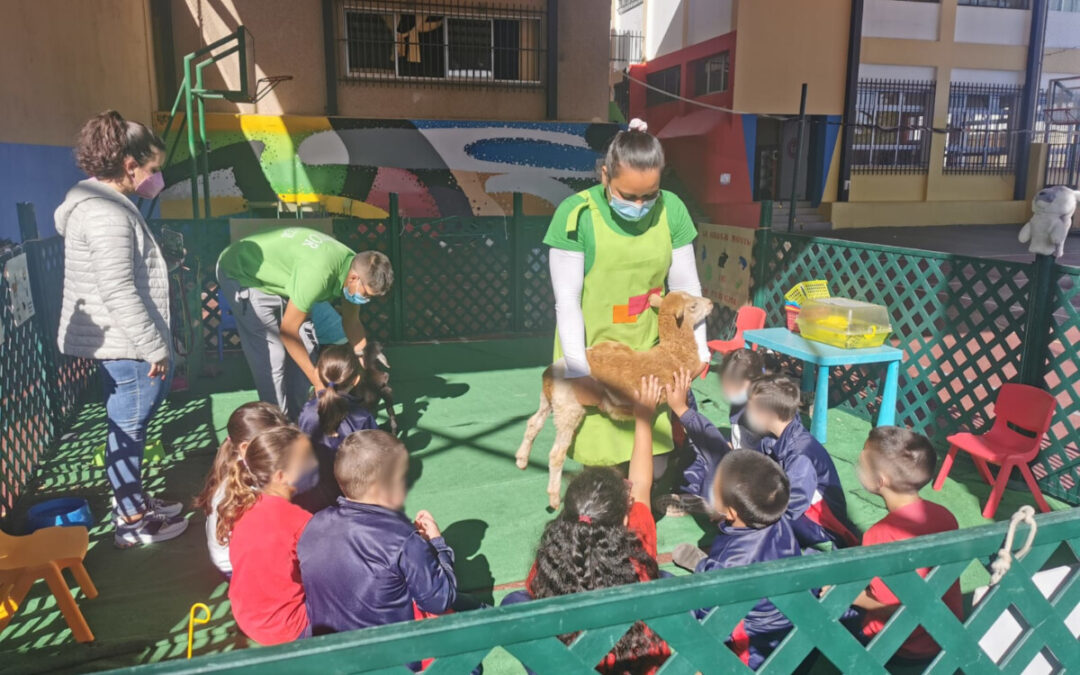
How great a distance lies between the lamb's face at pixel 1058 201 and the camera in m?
4.08

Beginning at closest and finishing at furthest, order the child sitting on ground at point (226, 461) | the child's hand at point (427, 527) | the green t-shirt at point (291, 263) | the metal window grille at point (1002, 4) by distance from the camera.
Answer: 1. the child sitting on ground at point (226, 461)
2. the child's hand at point (427, 527)
3. the green t-shirt at point (291, 263)
4. the metal window grille at point (1002, 4)

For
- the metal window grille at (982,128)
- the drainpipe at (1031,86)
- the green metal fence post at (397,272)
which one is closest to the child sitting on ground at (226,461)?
the green metal fence post at (397,272)

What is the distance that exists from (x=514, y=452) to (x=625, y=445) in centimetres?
161

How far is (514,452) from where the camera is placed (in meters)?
4.93

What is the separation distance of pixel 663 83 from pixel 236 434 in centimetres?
2108

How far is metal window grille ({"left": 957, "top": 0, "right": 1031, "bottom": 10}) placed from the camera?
765 inches

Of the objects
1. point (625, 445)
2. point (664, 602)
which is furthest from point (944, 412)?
point (664, 602)

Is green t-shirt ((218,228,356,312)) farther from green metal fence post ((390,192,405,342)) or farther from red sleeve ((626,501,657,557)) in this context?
green metal fence post ((390,192,405,342))

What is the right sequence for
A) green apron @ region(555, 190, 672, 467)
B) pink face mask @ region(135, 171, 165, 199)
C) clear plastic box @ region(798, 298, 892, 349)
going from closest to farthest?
green apron @ region(555, 190, 672, 467)
pink face mask @ region(135, 171, 165, 199)
clear plastic box @ region(798, 298, 892, 349)

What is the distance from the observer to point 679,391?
10.4 ft

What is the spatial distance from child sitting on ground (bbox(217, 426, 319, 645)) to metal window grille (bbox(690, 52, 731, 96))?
1753cm

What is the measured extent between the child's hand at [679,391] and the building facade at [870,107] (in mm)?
15286

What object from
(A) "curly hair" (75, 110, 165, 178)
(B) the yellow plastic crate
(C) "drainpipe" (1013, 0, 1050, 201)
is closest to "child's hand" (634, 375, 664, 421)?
(A) "curly hair" (75, 110, 165, 178)

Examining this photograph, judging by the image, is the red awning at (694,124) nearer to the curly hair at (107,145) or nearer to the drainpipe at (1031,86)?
the drainpipe at (1031,86)
